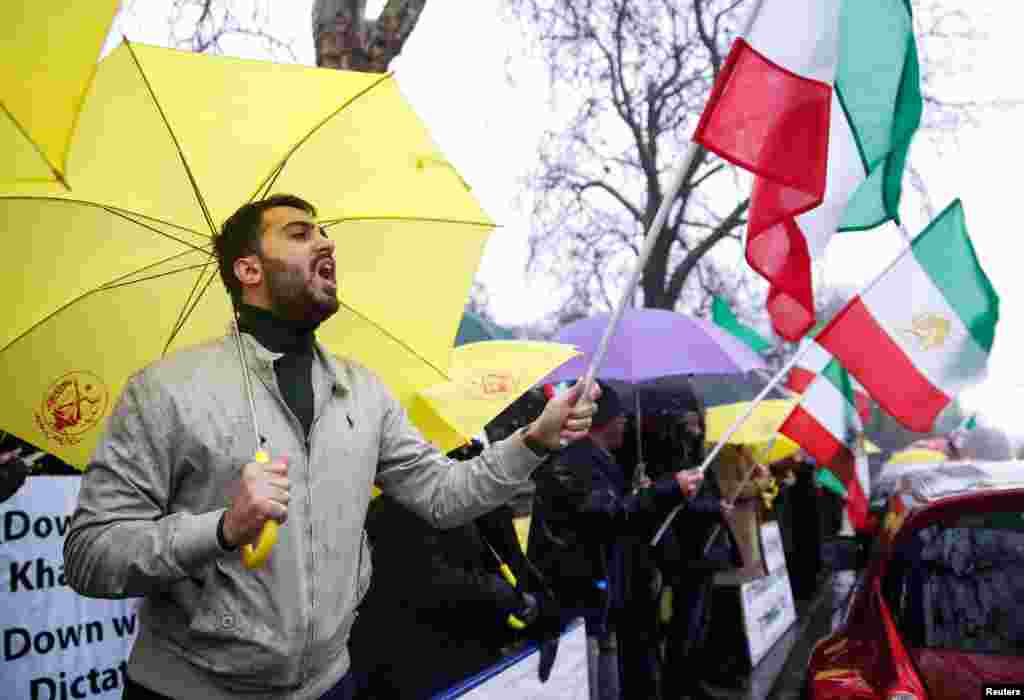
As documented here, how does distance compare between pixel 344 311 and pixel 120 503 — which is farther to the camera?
pixel 344 311

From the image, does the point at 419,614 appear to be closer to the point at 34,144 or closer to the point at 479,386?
the point at 479,386

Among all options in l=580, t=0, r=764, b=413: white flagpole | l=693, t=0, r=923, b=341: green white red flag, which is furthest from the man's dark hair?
l=693, t=0, r=923, b=341: green white red flag

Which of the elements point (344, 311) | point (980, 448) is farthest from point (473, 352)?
point (980, 448)

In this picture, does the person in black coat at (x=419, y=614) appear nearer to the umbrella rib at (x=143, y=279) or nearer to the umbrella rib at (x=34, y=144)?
the umbrella rib at (x=143, y=279)

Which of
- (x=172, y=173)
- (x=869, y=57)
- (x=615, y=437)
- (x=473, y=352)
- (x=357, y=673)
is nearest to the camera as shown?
(x=172, y=173)

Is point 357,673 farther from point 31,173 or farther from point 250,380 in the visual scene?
point 31,173

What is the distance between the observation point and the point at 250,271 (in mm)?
2467

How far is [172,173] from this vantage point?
2541 mm

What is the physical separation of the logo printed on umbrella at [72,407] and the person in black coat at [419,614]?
1018 mm

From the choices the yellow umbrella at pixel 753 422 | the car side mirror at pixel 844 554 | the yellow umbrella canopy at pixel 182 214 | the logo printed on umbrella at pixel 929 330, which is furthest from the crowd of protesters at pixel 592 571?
the logo printed on umbrella at pixel 929 330

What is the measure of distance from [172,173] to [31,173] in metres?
0.59

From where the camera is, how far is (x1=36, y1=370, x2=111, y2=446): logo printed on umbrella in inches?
101

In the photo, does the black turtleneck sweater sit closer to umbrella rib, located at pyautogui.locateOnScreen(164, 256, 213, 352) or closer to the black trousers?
umbrella rib, located at pyautogui.locateOnScreen(164, 256, 213, 352)

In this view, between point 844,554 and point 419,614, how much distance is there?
85.4 inches
